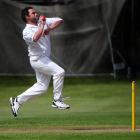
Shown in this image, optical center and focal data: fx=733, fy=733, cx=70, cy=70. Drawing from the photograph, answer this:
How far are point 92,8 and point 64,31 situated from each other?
3.85 feet

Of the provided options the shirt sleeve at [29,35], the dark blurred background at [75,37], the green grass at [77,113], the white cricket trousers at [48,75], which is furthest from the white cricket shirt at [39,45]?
the dark blurred background at [75,37]

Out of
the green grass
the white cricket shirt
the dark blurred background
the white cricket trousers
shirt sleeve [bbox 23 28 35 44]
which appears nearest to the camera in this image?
the green grass

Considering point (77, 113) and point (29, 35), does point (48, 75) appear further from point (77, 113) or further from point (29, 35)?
point (77, 113)

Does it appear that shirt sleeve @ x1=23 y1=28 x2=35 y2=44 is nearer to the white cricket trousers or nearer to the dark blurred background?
the white cricket trousers

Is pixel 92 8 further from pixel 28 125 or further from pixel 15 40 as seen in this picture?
pixel 28 125

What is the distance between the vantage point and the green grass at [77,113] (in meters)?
11.5

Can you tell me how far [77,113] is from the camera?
51.7 feet

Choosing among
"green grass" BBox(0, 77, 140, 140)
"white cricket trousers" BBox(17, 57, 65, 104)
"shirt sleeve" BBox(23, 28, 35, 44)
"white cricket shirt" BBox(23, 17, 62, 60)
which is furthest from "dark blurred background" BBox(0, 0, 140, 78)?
"shirt sleeve" BBox(23, 28, 35, 44)

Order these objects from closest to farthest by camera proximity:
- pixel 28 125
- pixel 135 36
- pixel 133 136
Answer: pixel 133 136, pixel 28 125, pixel 135 36

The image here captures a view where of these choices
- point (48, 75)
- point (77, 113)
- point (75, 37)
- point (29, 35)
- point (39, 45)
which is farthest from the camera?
point (75, 37)

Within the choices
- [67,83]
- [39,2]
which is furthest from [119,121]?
[39,2]

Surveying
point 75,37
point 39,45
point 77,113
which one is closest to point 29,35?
point 39,45

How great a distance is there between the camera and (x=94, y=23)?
2375 cm

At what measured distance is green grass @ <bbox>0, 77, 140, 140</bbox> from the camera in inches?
453
